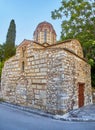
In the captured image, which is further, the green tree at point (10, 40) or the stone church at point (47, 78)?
the green tree at point (10, 40)

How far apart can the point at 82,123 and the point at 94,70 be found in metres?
9.63

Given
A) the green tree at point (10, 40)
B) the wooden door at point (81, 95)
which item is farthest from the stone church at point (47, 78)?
the green tree at point (10, 40)

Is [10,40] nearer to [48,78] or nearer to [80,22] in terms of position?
[80,22]

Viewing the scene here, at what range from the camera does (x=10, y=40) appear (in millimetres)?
25203

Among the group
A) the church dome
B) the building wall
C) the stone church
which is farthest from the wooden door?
the church dome

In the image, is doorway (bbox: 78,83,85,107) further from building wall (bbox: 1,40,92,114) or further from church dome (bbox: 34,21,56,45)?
church dome (bbox: 34,21,56,45)

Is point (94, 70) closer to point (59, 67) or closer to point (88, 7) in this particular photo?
point (88, 7)

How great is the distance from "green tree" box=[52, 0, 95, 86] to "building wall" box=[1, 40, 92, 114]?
3252 mm

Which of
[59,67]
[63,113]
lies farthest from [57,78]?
[63,113]

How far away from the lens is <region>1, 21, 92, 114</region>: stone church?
29.2 feet

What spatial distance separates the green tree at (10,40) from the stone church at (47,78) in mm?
9803

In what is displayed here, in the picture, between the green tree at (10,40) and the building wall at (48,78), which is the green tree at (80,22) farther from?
the green tree at (10,40)

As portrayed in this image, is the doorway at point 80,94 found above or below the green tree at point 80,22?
below

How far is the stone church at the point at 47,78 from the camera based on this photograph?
891 cm
